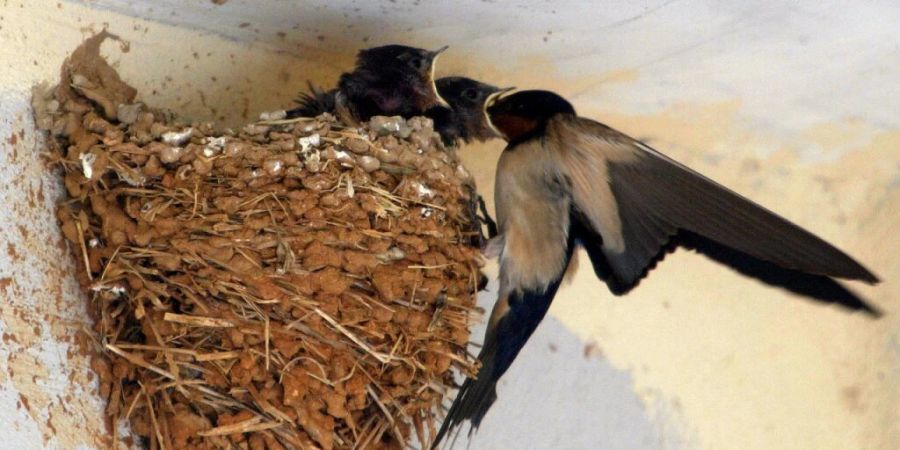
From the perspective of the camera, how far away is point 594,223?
2.33m

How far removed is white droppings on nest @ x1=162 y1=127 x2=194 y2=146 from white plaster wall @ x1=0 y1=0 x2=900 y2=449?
0.75 feet

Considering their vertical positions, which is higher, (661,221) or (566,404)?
(661,221)

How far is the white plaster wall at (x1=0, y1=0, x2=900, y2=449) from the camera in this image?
6.61 ft

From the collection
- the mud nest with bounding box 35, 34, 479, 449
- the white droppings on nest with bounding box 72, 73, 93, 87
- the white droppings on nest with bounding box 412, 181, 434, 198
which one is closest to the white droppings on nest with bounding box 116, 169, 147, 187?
the mud nest with bounding box 35, 34, 479, 449

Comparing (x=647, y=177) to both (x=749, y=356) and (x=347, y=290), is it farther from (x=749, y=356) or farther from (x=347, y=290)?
(x=749, y=356)

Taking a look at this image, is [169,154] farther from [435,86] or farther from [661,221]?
[661,221]

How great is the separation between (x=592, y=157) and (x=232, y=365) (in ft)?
2.66

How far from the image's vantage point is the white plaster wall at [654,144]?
2016 mm

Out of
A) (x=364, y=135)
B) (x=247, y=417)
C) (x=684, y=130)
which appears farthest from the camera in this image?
(x=684, y=130)

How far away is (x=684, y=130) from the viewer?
9.46ft

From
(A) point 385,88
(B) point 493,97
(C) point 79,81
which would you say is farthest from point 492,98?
(C) point 79,81

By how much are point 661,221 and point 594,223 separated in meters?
0.16

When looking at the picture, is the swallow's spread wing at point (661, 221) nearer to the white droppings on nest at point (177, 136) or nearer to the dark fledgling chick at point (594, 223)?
the dark fledgling chick at point (594, 223)

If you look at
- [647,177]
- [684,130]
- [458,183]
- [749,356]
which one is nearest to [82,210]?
[458,183]
